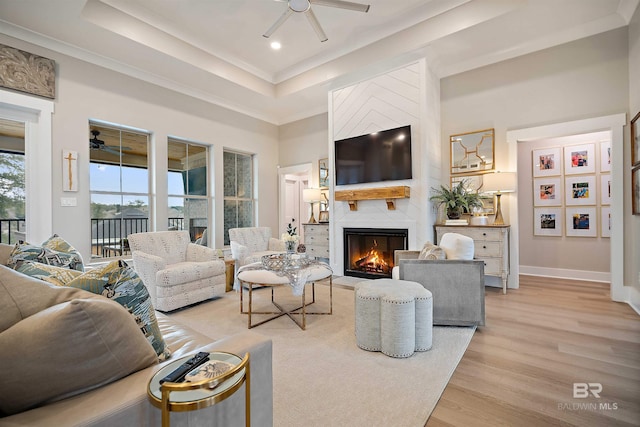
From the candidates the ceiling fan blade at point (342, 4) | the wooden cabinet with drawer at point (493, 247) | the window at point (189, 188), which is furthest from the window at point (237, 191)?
the wooden cabinet with drawer at point (493, 247)

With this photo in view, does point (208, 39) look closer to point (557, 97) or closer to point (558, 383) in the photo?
point (557, 97)

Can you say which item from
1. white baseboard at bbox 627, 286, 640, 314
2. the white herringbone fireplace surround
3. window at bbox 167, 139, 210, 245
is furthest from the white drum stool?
window at bbox 167, 139, 210, 245

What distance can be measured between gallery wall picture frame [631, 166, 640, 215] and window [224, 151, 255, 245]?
587cm

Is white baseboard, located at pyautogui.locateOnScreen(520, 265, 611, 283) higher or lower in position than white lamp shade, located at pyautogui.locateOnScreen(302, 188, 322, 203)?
lower

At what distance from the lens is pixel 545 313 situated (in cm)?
309

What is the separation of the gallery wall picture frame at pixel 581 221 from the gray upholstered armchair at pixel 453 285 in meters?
3.33

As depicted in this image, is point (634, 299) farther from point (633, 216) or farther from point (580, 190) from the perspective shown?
point (580, 190)

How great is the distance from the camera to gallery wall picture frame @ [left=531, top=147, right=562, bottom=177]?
4.93 meters

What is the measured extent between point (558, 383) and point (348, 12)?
4325 mm

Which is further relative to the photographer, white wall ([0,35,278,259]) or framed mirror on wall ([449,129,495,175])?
framed mirror on wall ([449,129,495,175])

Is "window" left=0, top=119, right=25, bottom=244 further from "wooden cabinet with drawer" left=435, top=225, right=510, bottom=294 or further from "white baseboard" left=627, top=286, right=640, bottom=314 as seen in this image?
"white baseboard" left=627, top=286, right=640, bottom=314

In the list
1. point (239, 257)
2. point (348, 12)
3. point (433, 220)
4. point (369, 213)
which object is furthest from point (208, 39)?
point (433, 220)

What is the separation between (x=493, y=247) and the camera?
3.91 m

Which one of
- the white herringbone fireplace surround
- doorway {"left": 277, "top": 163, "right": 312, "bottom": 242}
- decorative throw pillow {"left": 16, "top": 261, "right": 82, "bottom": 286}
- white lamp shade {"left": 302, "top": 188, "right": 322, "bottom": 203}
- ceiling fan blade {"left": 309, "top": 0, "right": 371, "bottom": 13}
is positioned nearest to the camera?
decorative throw pillow {"left": 16, "top": 261, "right": 82, "bottom": 286}
